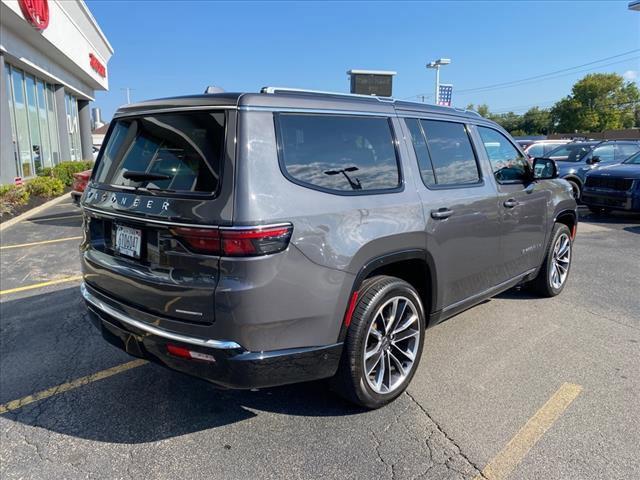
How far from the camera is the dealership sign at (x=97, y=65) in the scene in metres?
25.4

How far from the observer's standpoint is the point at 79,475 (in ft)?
8.55

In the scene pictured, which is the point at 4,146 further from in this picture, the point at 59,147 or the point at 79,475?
the point at 79,475

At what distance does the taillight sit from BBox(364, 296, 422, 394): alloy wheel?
89cm

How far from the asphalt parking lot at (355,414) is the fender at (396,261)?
0.61 m

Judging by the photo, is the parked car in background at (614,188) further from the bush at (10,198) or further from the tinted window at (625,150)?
the bush at (10,198)

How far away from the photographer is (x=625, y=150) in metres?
14.0

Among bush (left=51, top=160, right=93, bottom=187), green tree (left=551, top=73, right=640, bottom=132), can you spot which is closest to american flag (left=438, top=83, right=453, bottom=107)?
bush (left=51, top=160, right=93, bottom=187)

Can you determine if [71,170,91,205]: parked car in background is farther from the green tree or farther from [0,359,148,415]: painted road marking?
the green tree

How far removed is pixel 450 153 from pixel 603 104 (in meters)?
85.0

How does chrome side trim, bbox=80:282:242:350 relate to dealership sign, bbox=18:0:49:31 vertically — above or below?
below

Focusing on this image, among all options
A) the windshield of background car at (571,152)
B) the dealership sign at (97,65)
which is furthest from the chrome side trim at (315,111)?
the dealership sign at (97,65)

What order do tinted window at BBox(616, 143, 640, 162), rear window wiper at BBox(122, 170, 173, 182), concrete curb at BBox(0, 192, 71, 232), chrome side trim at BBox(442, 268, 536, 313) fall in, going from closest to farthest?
rear window wiper at BBox(122, 170, 173, 182) → chrome side trim at BBox(442, 268, 536, 313) → concrete curb at BBox(0, 192, 71, 232) → tinted window at BBox(616, 143, 640, 162)

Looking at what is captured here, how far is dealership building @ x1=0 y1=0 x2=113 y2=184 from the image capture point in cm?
1401

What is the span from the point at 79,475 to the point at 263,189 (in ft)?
5.90
